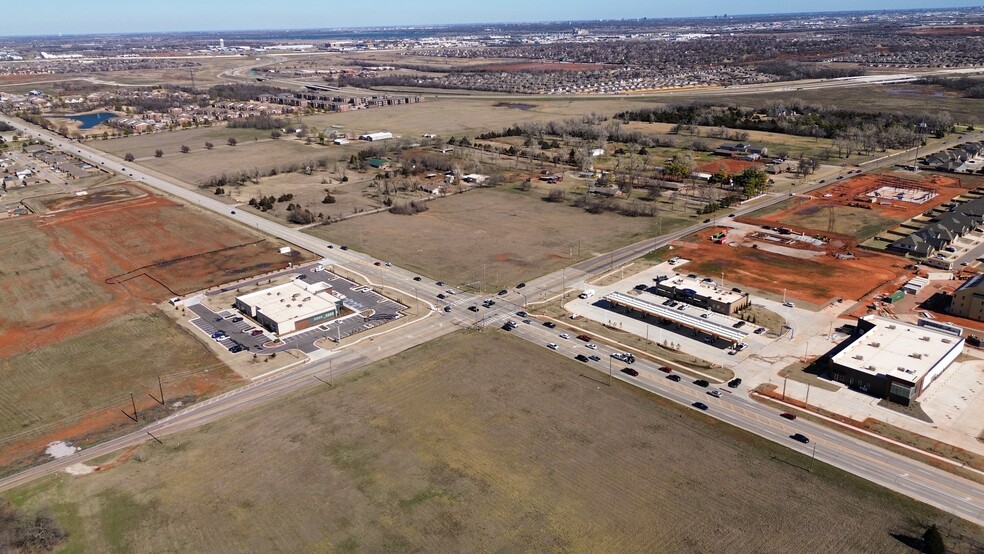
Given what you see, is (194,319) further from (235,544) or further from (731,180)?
(731,180)

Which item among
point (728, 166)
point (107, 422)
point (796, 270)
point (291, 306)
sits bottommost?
point (107, 422)

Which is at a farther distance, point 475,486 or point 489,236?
point 489,236

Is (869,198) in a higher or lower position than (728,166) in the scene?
lower

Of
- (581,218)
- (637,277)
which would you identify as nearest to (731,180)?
(581,218)

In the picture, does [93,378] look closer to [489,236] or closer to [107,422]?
[107,422]

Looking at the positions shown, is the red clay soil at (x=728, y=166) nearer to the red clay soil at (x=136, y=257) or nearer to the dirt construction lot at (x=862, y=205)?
the dirt construction lot at (x=862, y=205)

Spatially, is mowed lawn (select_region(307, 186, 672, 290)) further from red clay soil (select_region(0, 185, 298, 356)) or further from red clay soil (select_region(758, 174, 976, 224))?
red clay soil (select_region(758, 174, 976, 224))

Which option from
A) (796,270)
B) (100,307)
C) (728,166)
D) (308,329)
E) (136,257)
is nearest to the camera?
(308,329)

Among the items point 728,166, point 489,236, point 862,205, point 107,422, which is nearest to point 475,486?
point 107,422
